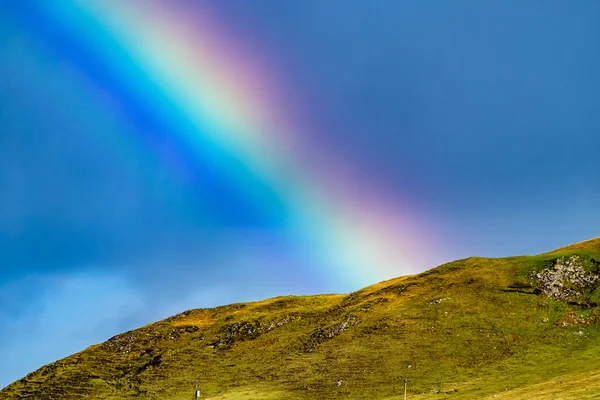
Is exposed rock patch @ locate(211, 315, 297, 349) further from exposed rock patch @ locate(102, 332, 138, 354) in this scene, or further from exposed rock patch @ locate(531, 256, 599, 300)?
exposed rock patch @ locate(531, 256, 599, 300)

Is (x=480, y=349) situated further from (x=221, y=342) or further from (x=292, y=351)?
(x=221, y=342)

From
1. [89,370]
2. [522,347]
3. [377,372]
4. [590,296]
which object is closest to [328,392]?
[377,372]

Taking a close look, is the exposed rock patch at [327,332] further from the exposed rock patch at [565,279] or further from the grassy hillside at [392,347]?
the exposed rock patch at [565,279]

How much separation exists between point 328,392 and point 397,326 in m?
28.8

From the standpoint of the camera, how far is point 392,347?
384 ft

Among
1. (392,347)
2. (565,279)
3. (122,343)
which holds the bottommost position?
(392,347)

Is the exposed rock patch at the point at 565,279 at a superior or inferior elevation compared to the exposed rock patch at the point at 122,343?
inferior

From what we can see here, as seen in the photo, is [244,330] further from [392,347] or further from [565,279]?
[565,279]

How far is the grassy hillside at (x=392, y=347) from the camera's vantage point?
322ft

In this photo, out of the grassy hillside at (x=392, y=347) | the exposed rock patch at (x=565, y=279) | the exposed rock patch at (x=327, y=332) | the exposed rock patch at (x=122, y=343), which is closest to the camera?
the grassy hillside at (x=392, y=347)

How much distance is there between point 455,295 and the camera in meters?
133

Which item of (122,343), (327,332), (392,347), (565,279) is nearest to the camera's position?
(392,347)

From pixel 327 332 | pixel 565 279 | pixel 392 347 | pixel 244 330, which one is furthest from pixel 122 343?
pixel 565 279

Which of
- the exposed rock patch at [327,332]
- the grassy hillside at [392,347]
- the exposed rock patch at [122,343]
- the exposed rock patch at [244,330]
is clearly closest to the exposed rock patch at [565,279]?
the grassy hillside at [392,347]
